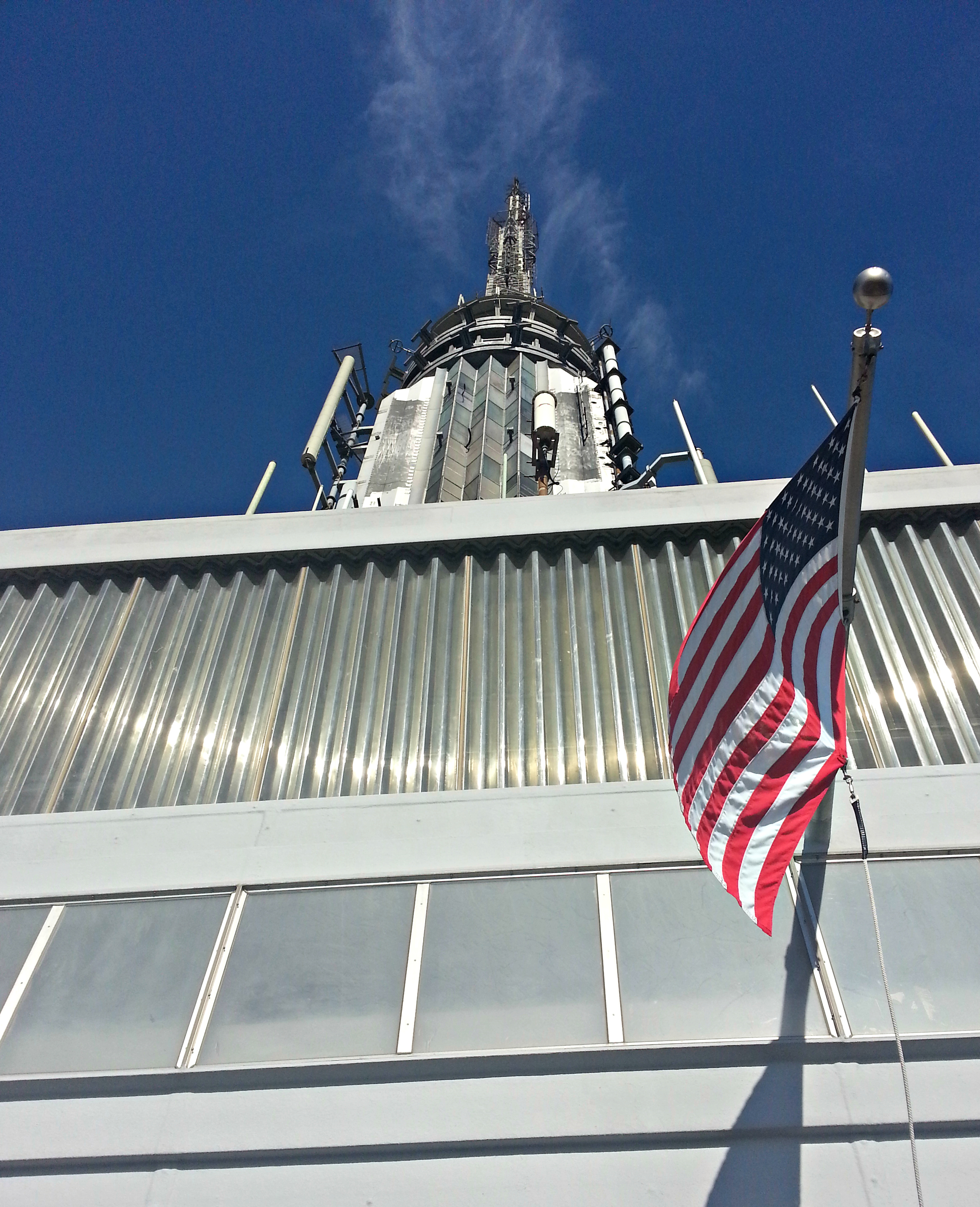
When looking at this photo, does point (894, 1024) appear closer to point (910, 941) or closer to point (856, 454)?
point (910, 941)

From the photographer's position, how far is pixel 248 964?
609cm

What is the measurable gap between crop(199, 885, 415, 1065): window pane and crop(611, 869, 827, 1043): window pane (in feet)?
5.50

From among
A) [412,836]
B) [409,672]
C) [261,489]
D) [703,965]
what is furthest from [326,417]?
[703,965]

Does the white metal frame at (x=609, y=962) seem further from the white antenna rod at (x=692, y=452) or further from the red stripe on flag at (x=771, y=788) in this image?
the white antenna rod at (x=692, y=452)

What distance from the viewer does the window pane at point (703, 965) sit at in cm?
548

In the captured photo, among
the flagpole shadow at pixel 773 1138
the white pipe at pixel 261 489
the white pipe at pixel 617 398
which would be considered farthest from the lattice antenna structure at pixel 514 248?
the flagpole shadow at pixel 773 1138

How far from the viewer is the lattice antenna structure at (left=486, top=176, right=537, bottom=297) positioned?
4757 cm

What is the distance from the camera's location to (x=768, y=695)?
550 centimetres

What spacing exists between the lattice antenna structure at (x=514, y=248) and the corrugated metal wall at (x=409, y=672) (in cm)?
3861

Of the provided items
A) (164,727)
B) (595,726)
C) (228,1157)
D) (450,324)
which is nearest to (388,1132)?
(228,1157)

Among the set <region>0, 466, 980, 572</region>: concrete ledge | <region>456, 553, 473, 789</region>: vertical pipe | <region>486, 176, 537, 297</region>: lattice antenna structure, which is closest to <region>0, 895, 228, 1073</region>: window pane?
<region>456, 553, 473, 789</region>: vertical pipe

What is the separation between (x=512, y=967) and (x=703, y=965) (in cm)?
136

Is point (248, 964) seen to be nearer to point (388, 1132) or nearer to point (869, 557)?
point (388, 1132)

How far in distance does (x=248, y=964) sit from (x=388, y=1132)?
1.64 m
